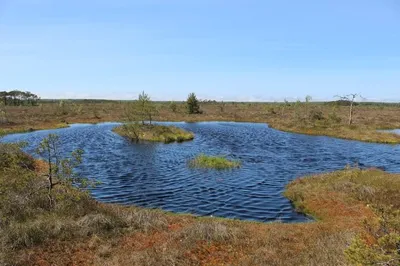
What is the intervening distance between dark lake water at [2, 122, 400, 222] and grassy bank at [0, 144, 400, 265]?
465 centimetres

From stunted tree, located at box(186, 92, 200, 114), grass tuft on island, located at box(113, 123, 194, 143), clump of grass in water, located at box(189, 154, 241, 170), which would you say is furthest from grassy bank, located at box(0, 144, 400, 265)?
stunted tree, located at box(186, 92, 200, 114)

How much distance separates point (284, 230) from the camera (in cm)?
2041

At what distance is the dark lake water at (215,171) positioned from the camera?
1113 inches

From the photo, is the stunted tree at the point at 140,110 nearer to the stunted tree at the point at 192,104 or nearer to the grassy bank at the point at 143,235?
the grassy bank at the point at 143,235

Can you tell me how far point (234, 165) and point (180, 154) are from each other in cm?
1159

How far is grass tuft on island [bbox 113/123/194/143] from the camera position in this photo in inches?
2584

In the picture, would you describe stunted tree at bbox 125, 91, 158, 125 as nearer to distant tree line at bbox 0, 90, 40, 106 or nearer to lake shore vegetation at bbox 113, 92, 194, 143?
lake shore vegetation at bbox 113, 92, 194, 143

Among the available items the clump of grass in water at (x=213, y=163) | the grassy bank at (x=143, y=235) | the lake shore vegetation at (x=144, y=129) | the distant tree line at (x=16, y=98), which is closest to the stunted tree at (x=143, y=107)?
the lake shore vegetation at (x=144, y=129)

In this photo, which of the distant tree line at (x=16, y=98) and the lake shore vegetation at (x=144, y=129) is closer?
the lake shore vegetation at (x=144, y=129)

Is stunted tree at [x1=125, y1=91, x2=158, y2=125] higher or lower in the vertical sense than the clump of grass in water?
higher

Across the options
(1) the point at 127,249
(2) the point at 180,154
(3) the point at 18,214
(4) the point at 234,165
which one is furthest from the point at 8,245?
(2) the point at 180,154

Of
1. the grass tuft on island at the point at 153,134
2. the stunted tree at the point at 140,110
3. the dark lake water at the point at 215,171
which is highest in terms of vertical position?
the stunted tree at the point at 140,110

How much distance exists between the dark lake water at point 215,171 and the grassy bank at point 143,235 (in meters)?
4.65

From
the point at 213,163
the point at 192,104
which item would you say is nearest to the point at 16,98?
the point at 192,104
